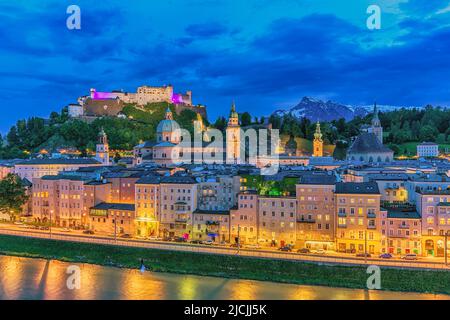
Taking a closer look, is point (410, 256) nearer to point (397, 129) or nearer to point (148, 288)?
point (148, 288)

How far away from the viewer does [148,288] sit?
2452cm

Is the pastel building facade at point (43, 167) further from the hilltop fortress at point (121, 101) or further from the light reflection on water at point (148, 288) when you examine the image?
the hilltop fortress at point (121, 101)

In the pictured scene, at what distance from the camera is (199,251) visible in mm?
29547

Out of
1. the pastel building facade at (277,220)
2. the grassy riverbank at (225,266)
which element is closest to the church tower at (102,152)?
the grassy riverbank at (225,266)

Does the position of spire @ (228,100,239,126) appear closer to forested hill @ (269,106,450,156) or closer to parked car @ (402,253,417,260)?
forested hill @ (269,106,450,156)

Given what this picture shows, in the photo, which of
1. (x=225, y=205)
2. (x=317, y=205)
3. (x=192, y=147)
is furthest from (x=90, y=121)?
(x=317, y=205)

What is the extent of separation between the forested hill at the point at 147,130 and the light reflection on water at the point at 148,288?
45006 millimetres

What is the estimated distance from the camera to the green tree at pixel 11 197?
40.1m

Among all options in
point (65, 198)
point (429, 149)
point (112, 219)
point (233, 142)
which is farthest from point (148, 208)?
point (429, 149)

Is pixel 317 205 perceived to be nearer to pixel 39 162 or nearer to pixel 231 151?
pixel 231 151

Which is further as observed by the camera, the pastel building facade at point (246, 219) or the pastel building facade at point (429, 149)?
the pastel building facade at point (429, 149)

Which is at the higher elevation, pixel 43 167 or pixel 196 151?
pixel 196 151

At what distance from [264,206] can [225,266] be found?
6.05 metres
